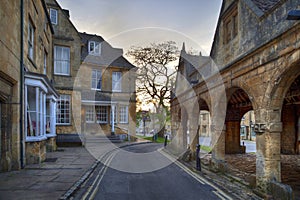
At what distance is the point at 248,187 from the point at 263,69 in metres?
3.48

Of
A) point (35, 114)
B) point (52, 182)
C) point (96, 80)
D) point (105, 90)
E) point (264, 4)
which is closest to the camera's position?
point (52, 182)

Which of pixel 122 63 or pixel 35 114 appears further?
pixel 122 63

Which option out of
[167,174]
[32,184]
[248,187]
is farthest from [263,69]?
[32,184]

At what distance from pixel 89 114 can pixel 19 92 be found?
53.1 feet

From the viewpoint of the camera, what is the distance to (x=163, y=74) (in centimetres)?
3123

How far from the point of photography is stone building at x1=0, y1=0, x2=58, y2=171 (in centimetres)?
892

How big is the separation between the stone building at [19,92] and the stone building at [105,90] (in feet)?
41.5

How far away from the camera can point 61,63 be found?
2239 cm

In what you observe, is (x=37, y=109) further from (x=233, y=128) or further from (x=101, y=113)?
(x=101, y=113)

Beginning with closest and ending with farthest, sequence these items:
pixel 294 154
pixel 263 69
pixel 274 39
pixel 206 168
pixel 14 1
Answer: pixel 274 39 → pixel 263 69 → pixel 14 1 → pixel 206 168 → pixel 294 154

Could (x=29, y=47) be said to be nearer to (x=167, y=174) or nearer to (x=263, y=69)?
(x=167, y=174)

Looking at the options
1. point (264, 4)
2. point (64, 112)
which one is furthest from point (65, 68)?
point (264, 4)

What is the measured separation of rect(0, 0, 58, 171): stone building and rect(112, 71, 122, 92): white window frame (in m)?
14.8

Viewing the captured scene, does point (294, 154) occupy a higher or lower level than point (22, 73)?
lower
